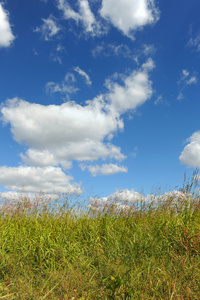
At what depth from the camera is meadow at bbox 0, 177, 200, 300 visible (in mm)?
3121

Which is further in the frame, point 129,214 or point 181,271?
point 129,214

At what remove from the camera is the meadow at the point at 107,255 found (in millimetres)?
3121

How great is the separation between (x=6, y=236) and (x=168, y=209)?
366 centimetres

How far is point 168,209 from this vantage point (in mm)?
6020

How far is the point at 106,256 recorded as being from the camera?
14.0ft

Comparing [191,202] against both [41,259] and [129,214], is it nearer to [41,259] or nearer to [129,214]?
[129,214]

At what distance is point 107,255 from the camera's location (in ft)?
14.0

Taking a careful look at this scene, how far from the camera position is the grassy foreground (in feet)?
10.2

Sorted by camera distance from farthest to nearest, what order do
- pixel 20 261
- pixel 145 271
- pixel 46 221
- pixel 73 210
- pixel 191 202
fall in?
pixel 73 210
pixel 46 221
pixel 191 202
pixel 20 261
pixel 145 271

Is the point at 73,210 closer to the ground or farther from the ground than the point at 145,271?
farther from the ground

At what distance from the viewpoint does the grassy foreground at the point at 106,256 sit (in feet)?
10.2

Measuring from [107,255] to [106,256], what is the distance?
0.08 ft

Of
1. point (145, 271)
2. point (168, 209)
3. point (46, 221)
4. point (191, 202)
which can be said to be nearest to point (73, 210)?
point (46, 221)

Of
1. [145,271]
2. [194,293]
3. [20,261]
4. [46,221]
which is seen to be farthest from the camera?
[46,221]
